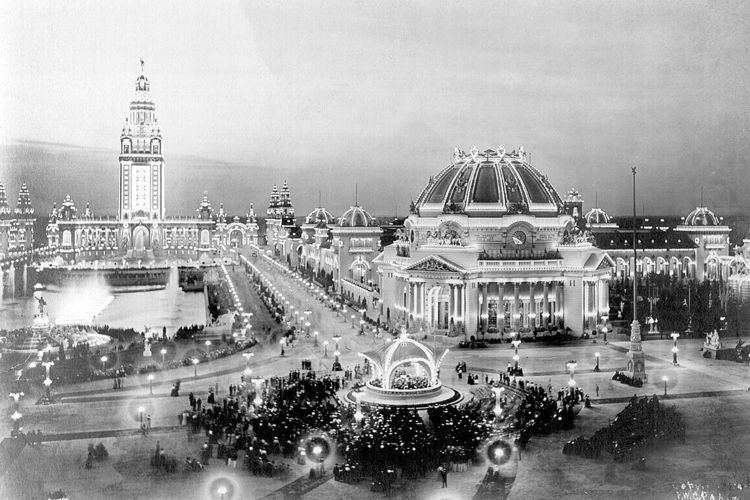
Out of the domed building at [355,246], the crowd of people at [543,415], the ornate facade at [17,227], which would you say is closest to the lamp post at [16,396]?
the crowd of people at [543,415]

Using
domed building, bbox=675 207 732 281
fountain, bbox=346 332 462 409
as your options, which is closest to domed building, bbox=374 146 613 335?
fountain, bbox=346 332 462 409

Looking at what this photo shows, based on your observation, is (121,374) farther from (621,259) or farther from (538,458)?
(621,259)

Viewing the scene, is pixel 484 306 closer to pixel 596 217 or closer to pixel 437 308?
pixel 437 308

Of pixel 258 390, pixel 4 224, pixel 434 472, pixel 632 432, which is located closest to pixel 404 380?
pixel 258 390

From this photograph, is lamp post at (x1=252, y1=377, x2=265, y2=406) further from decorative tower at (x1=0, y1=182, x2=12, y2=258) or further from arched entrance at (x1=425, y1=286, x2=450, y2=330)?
decorative tower at (x1=0, y1=182, x2=12, y2=258)

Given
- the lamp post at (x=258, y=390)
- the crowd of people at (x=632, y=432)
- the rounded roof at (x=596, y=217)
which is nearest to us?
the crowd of people at (x=632, y=432)

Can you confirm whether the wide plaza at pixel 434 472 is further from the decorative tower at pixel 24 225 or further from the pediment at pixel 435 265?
the decorative tower at pixel 24 225

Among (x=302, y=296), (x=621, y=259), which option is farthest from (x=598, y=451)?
(x=621, y=259)
